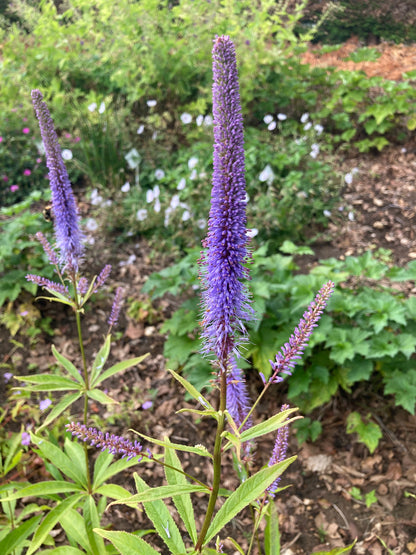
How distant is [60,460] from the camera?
84.3 inches

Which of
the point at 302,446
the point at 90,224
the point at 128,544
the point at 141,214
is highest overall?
the point at 128,544

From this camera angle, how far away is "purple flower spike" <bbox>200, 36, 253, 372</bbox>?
115 centimetres

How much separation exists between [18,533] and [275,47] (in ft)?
21.7

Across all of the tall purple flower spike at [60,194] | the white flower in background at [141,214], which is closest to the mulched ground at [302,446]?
the white flower in background at [141,214]

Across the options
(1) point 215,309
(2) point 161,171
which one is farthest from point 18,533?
(2) point 161,171

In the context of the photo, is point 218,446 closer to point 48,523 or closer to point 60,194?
point 48,523

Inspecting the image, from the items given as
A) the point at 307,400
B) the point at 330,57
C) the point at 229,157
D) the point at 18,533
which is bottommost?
the point at 307,400

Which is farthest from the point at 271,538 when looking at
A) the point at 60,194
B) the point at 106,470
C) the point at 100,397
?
the point at 60,194

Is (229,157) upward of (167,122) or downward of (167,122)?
upward

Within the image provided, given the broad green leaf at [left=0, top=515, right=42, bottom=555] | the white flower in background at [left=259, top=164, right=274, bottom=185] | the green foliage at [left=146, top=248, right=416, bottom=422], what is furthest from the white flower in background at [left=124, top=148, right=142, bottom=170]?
the broad green leaf at [left=0, top=515, right=42, bottom=555]

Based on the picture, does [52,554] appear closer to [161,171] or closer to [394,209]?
[161,171]

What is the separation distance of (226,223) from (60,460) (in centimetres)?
156

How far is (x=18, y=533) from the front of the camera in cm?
202

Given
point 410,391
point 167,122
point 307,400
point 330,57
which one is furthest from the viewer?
point 330,57
